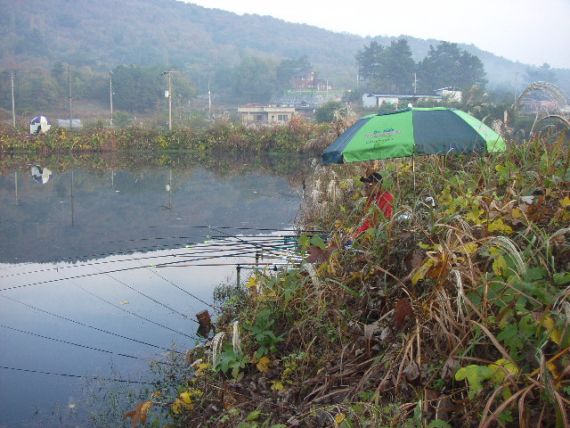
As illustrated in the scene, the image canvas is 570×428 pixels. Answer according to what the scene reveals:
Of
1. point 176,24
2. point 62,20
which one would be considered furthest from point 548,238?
point 176,24

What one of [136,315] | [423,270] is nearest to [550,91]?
[423,270]

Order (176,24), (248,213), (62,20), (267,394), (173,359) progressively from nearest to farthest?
(267,394), (173,359), (248,213), (62,20), (176,24)

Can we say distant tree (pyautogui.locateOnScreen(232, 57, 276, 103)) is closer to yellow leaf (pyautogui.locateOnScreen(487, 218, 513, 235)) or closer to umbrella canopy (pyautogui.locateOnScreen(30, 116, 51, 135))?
umbrella canopy (pyautogui.locateOnScreen(30, 116, 51, 135))

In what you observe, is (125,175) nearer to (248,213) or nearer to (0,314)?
(248,213)

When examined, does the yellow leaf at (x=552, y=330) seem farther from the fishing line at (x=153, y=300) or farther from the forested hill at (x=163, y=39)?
the forested hill at (x=163, y=39)

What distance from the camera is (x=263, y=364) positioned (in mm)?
3777

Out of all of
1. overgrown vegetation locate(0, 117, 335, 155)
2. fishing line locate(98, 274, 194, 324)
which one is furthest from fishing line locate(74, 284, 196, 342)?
overgrown vegetation locate(0, 117, 335, 155)

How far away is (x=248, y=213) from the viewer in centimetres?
1250

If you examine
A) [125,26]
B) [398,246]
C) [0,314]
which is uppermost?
[125,26]

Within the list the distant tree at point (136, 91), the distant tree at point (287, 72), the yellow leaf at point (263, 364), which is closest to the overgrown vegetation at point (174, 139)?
the yellow leaf at point (263, 364)

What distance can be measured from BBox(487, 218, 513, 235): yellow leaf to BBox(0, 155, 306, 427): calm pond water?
2.84 m

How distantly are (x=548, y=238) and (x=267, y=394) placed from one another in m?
1.74

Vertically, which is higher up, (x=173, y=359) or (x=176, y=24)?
(x=176, y=24)

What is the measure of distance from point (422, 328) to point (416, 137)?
258 centimetres
